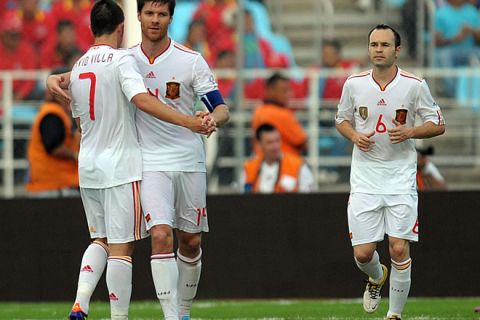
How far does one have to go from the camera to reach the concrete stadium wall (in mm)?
13148

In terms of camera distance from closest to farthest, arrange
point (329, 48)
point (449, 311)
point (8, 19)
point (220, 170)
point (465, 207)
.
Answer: point (449, 311) < point (465, 207) < point (220, 170) < point (329, 48) < point (8, 19)

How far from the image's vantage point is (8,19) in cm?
1716

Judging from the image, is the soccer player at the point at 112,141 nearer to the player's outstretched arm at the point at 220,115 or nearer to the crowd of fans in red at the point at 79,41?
the player's outstretched arm at the point at 220,115

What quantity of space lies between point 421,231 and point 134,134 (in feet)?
17.4

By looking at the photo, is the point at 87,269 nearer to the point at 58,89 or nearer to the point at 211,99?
the point at 58,89

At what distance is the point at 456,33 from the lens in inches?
624

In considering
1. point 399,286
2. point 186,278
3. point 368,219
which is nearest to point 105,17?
point 186,278

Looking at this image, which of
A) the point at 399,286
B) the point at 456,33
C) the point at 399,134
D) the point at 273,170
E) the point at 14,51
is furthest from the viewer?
the point at 14,51

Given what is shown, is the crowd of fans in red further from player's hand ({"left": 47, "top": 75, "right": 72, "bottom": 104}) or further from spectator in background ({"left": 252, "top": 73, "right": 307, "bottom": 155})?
player's hand ({"left": 47, "top": 75, "right": 72, "bottom": 104})

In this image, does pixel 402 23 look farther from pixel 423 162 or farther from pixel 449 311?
pixel 449 311

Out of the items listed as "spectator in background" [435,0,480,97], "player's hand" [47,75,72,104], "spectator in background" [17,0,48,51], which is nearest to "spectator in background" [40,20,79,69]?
"spectator in background" [17,0,48,51]

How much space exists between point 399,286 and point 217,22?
7456mm

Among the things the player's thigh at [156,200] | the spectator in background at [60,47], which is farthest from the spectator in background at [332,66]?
the player's thigh at [156,200]

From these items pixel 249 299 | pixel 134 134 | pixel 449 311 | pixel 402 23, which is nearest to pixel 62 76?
pixel 134 134
